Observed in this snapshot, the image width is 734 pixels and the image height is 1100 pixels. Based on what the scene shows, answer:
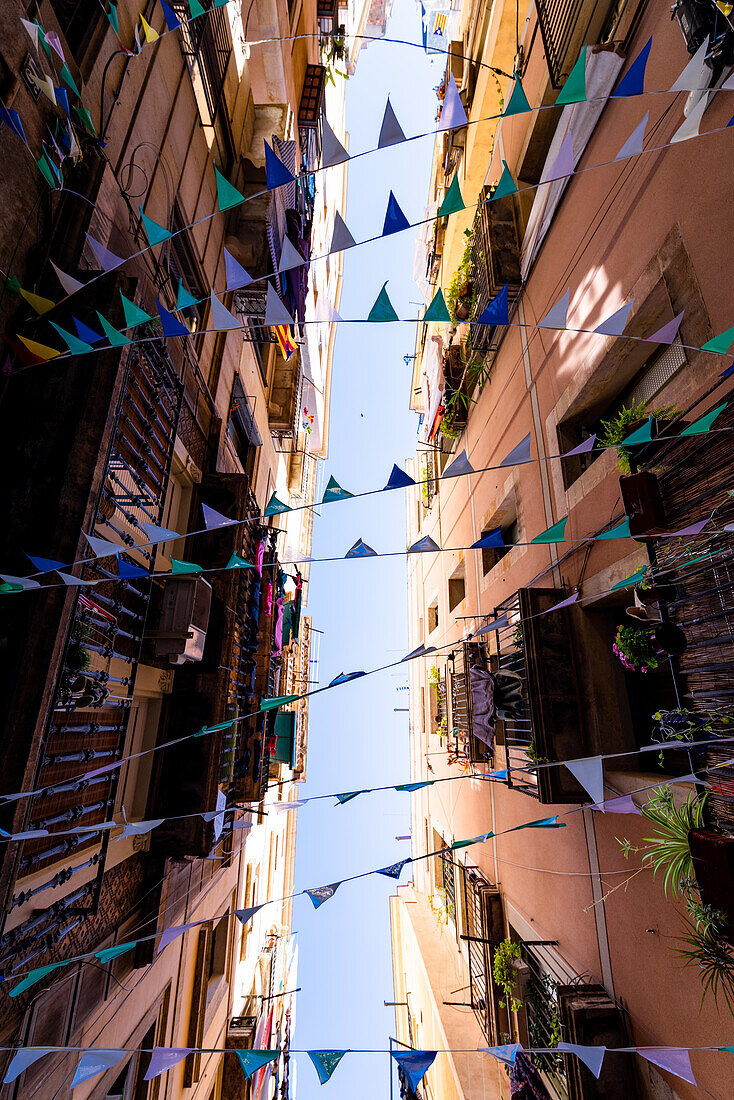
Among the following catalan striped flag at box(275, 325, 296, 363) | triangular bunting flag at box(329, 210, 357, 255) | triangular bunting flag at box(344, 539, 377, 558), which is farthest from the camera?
catalan striped flag at box(275, 325, 296, 363)

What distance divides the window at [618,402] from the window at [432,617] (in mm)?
9599

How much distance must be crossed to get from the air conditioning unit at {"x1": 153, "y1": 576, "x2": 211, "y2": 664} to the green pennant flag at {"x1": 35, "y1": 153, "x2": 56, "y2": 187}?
13.5 ft

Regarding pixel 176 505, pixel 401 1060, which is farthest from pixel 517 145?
pixel 401 1060

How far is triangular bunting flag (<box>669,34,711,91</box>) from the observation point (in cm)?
362

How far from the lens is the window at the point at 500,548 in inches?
375

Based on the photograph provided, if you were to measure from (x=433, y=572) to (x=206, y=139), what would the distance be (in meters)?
11.8

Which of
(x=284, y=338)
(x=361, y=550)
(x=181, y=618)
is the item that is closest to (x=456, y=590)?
(x=284, y=338)

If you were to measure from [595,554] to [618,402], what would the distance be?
1.89 metres

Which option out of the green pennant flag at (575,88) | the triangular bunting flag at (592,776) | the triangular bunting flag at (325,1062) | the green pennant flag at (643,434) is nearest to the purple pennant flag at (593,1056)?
the triangular bunting flag at (592,776)

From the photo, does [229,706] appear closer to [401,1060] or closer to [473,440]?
[401,1060]

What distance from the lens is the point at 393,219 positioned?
4137mm

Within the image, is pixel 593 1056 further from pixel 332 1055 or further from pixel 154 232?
pixel 154 232

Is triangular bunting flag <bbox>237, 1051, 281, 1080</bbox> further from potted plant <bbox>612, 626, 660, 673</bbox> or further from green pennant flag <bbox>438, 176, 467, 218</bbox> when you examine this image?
green pennant flag <bbox>438, 176, 467, 218</bbox>

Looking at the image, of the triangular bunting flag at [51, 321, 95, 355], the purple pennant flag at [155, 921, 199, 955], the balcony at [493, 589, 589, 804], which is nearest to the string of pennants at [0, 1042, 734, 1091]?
the purple pennant flag at [155, 921, 199, 955]
